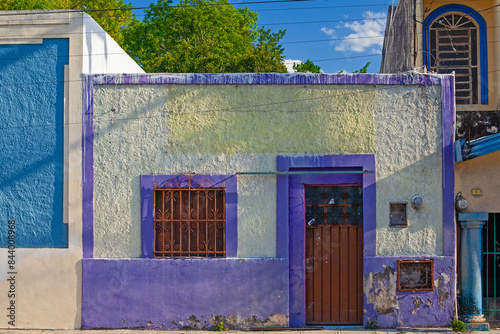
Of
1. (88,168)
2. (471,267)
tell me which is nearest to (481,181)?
(471,267)

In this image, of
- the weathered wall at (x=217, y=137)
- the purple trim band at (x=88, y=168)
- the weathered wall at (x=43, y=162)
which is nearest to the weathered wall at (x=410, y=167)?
the weathered wall at (x=217, y=137)

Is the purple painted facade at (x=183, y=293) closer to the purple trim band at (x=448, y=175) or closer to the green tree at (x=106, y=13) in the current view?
the purple trim band at (x=448, y=175)

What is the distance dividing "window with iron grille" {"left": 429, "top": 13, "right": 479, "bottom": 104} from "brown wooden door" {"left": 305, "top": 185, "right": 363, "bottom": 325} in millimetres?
3727

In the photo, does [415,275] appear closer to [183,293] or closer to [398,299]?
[398,299]

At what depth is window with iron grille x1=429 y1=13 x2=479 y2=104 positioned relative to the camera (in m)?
8.73

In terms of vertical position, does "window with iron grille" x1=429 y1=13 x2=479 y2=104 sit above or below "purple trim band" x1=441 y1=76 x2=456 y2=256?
above

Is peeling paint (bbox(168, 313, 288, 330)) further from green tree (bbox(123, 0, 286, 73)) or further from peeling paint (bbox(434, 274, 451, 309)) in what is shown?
green tree (bbox(123, 0, 286, 73))

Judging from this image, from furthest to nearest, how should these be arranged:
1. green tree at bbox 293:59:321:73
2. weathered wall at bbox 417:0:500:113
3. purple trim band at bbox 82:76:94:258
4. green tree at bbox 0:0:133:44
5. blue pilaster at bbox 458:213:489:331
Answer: green tree at bbox 293:59:321:73, green tree at bbox 0:0:133:44, weathered wall at bbox 417:0:500:113, purple trim band at bbox 82:76:94:258, blue pilaster at bbox 458:213:489:331

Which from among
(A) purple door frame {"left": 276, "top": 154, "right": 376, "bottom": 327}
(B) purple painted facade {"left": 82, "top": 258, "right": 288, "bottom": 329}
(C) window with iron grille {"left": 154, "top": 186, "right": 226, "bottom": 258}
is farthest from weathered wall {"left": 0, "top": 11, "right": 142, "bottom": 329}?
(A) purple door frame {"left": 276, "top": 154, "right": 376, "bottom": 327}

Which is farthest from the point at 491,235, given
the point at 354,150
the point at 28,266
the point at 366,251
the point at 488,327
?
the point at 28,266

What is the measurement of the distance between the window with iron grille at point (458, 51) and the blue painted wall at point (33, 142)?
6.79 metres

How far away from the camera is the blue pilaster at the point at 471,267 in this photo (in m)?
6.50

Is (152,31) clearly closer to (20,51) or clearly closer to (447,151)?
(20,51)

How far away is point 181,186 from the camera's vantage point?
6.64m
